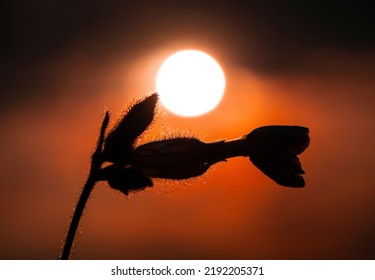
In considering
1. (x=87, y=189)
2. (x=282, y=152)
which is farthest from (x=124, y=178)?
(x=282, y=152)

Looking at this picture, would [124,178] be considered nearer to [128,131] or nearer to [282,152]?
[128,131]

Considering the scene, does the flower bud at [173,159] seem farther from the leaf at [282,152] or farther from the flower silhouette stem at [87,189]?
the leaf at [282,152]

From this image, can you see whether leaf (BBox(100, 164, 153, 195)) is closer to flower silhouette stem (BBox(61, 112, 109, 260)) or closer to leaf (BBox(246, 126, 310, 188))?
flower silhouette stem (BBox(61, 112, 109, 260))

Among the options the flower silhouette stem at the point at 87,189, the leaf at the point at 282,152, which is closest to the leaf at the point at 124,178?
the flower silhouette stem at the point at 87,189
